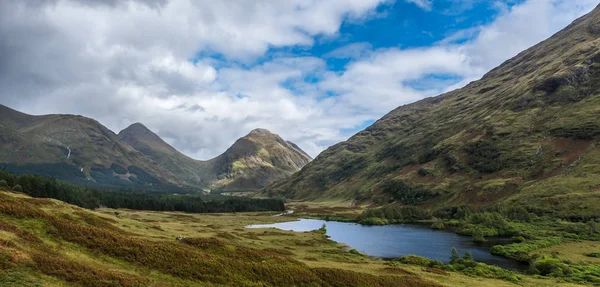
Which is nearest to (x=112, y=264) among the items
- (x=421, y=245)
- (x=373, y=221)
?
(x=421, y=245)

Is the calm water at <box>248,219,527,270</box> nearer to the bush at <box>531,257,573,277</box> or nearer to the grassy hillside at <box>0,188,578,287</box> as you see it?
the bush at <box>531,257,573,277</box>

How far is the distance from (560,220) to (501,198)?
6089cm

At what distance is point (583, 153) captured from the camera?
198 metres

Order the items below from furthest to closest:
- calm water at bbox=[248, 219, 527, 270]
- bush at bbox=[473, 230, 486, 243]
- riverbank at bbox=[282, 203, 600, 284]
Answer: bush at bbox=[473, 230, 486, 243], calm water at bbox=[248, 219, 527, 270], riverbank at bbox=[282, 203, 600, 284]

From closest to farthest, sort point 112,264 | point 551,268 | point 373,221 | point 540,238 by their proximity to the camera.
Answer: point 112,264, point 551,268, point 540,238, point 373,221

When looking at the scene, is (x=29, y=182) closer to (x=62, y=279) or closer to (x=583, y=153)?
(x=62, y=279)

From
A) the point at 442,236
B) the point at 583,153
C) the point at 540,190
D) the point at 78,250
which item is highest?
the point at 583,153

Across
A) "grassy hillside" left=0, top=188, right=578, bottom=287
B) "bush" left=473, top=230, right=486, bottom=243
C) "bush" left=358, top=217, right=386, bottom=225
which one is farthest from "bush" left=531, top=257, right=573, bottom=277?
"bush" left=358, top=217, right=386, bottom=225

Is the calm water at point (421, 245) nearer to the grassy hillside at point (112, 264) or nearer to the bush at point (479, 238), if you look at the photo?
the bush at point (479, 238)

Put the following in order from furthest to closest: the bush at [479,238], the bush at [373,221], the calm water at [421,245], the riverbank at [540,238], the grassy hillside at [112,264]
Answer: the bush at [373,221] → the bush at [479,238] → the calm water at [421,245] → the riverbank at [540,238] → the grassy hillside at [112,264]

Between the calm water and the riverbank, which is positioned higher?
the riverbank

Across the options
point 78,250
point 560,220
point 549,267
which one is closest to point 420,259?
point 549,267

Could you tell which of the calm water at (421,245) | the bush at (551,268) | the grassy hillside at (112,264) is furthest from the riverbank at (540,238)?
the grassy hillside at (112,264)

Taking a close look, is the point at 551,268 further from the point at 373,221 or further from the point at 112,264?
the point at 373,221
